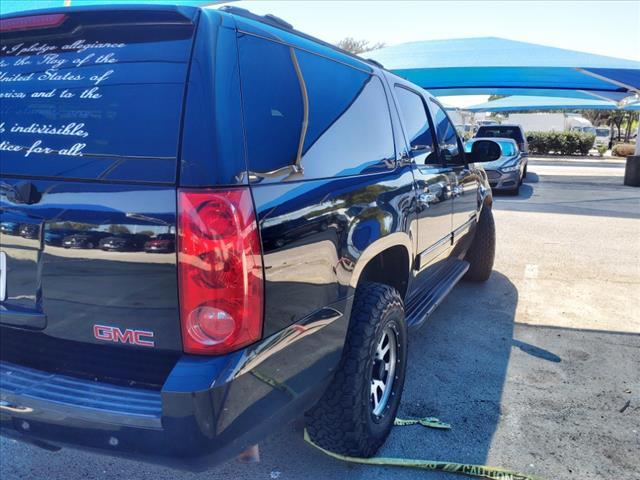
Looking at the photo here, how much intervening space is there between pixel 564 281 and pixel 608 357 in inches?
83.2

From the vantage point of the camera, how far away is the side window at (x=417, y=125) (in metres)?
3.43

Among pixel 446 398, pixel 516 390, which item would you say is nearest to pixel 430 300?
pixel 446 398

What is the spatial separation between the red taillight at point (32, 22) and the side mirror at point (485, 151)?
3.54 metres

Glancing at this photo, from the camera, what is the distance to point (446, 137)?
441cm

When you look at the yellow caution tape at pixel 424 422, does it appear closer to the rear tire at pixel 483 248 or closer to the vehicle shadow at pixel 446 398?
the vehicle shadow at pixel 446 398

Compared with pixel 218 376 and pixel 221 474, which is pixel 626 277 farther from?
pixel 218 376

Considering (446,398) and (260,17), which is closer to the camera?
(260,17)

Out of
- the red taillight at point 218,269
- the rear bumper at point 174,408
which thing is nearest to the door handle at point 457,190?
the rear bumper at point 174,408

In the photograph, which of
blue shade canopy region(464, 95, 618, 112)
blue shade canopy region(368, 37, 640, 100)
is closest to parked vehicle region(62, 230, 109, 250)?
blue shade canopy region(368, 37, 640, 100)

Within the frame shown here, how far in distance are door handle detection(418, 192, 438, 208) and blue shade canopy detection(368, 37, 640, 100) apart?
347 inches

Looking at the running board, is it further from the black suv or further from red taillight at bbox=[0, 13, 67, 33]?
red taillight at bbox=[0, 13, 67, 33]

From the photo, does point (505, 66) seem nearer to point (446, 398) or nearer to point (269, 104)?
point (446, 398)

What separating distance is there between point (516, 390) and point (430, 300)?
2.60 feet

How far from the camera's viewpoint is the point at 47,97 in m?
2.05
